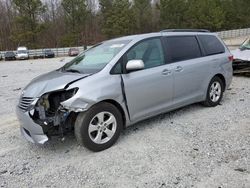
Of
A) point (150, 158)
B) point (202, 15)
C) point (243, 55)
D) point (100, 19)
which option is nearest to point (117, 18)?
point (100, 19)

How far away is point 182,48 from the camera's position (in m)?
5.28

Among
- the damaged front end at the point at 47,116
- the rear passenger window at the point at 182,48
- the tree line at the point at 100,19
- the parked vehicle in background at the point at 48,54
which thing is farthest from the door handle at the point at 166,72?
the tree line at the point at 100,19

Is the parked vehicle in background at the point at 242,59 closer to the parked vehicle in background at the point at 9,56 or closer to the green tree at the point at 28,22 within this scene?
the parked vehicle in background at the point at 9,56

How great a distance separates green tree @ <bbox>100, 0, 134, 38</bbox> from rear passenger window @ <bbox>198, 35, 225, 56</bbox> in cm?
4164

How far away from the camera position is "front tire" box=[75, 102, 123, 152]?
12.6ft

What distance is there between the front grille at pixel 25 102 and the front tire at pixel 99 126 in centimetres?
73

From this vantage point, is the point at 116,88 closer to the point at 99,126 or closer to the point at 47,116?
the point at 99,126

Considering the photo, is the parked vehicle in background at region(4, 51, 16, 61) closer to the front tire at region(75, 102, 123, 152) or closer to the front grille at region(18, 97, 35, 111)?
the front grille at region(18, 97, 35, 111)

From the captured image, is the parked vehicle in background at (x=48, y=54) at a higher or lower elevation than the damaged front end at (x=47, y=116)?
higher

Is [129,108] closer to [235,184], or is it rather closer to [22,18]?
[235,184]

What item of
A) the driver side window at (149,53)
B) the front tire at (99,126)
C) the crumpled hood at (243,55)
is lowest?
the front tire at (99,126)

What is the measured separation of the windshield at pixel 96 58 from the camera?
4.35m

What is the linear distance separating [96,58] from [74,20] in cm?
4470

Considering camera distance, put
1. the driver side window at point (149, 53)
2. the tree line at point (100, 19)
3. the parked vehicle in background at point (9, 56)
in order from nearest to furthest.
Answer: the driver side window at point (149, 53), the parked vehicle in background at point (9, 56), the tree line at point (100, 19)
